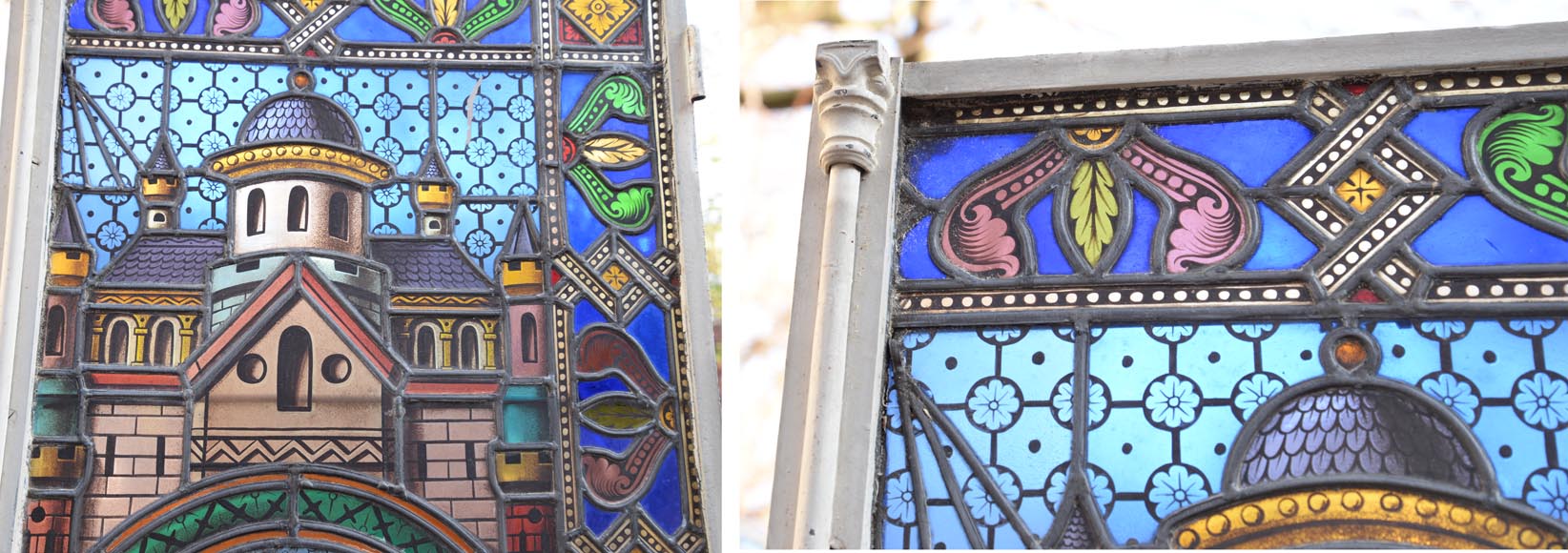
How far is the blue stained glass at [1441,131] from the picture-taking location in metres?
2.69

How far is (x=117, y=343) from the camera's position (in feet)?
9.43

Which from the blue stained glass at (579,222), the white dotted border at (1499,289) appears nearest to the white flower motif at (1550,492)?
the white dotted border at (1499,289)

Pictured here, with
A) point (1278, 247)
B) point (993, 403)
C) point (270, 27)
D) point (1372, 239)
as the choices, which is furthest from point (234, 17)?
point (1372, 239)

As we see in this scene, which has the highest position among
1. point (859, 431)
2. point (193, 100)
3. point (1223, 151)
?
point (193, 100)

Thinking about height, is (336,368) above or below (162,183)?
below

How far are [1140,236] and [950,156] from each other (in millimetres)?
318

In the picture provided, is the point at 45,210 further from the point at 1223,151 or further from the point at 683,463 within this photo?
the point at 1223,151

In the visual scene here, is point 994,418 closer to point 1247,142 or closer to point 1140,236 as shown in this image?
point 1140,236

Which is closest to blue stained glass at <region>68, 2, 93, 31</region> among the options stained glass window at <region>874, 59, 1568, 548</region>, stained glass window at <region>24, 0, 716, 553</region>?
stained glass window at <region>24, 0, 716, 553</region>

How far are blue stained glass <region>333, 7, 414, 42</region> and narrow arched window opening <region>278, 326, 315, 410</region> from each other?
538 mm

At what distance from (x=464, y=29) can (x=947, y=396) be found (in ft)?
3.58

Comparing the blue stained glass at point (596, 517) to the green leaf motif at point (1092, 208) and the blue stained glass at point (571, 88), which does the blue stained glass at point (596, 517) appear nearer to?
the blue stained glass at point (571, 88)

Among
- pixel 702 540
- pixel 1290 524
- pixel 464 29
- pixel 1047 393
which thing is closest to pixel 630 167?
pixel 464 29

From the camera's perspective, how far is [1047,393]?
8.68 ft
